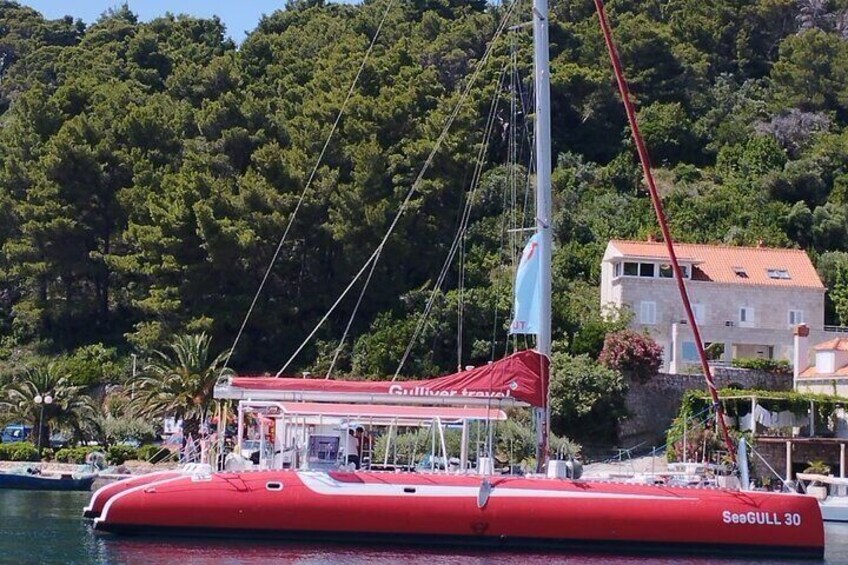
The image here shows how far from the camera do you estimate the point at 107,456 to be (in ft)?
194

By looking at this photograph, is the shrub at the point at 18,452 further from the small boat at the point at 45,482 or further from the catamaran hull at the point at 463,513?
the catamaran hull at the point at 463,513

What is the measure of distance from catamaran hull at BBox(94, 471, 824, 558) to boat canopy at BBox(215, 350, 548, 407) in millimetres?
1989

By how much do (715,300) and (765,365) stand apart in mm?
4717

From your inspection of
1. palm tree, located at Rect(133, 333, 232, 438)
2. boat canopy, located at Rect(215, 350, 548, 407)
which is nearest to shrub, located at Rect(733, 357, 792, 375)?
palm tree, located at Rect(133, 333, 232, 438)

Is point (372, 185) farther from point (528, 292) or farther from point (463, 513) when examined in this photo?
point (463, 513)

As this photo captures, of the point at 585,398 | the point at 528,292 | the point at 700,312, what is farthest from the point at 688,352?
the point at 528,292

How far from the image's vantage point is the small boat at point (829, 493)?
5128 cm

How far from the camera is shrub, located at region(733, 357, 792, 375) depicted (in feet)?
207

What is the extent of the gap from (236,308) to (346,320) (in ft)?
19.2

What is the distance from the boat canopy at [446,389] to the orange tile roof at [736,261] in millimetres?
32506

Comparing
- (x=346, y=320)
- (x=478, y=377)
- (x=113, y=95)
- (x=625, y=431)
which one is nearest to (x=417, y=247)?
(x=346, y=320)

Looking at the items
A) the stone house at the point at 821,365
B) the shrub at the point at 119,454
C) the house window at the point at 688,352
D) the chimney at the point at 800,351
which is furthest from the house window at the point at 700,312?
the shrub at the point at 119,454

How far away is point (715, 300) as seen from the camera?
67.1 meters

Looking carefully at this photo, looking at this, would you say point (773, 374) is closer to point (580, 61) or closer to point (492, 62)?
point (492, 62)
